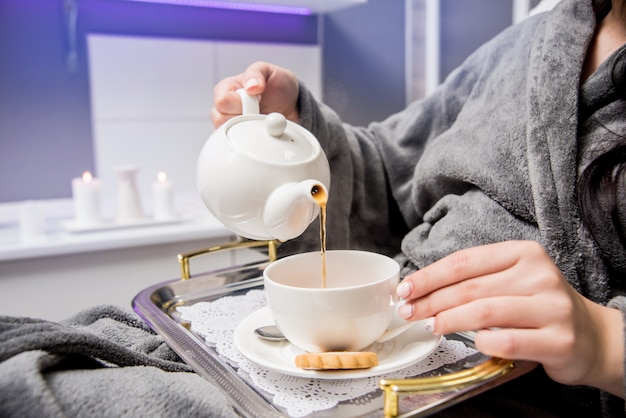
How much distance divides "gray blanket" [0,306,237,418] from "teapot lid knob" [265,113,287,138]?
226 millimetres

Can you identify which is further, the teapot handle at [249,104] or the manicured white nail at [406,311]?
the teapot handle at [249,104]

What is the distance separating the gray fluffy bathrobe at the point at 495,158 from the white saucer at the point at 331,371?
17cm

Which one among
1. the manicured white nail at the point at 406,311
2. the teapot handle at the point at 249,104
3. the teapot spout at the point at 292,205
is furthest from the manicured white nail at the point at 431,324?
the teapot handle at the point at 249,104

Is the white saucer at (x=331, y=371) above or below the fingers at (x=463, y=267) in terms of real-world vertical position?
below

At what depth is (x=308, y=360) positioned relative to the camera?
0.45 meters

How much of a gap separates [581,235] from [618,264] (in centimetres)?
5

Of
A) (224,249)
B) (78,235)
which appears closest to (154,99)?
(78,235)

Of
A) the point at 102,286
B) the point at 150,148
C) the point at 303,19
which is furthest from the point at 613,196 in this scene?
the point at 303,19

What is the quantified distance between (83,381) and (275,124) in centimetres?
26

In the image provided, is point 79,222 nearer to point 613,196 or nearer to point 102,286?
point 102,286

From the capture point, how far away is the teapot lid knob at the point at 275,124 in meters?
0.50

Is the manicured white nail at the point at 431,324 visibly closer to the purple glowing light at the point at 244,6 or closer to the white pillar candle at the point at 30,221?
the white pillar candle at the point at 30,221

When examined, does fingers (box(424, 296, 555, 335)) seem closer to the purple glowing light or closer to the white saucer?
the white saucer

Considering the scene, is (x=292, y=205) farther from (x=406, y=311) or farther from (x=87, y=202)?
(x=87, y=202)
